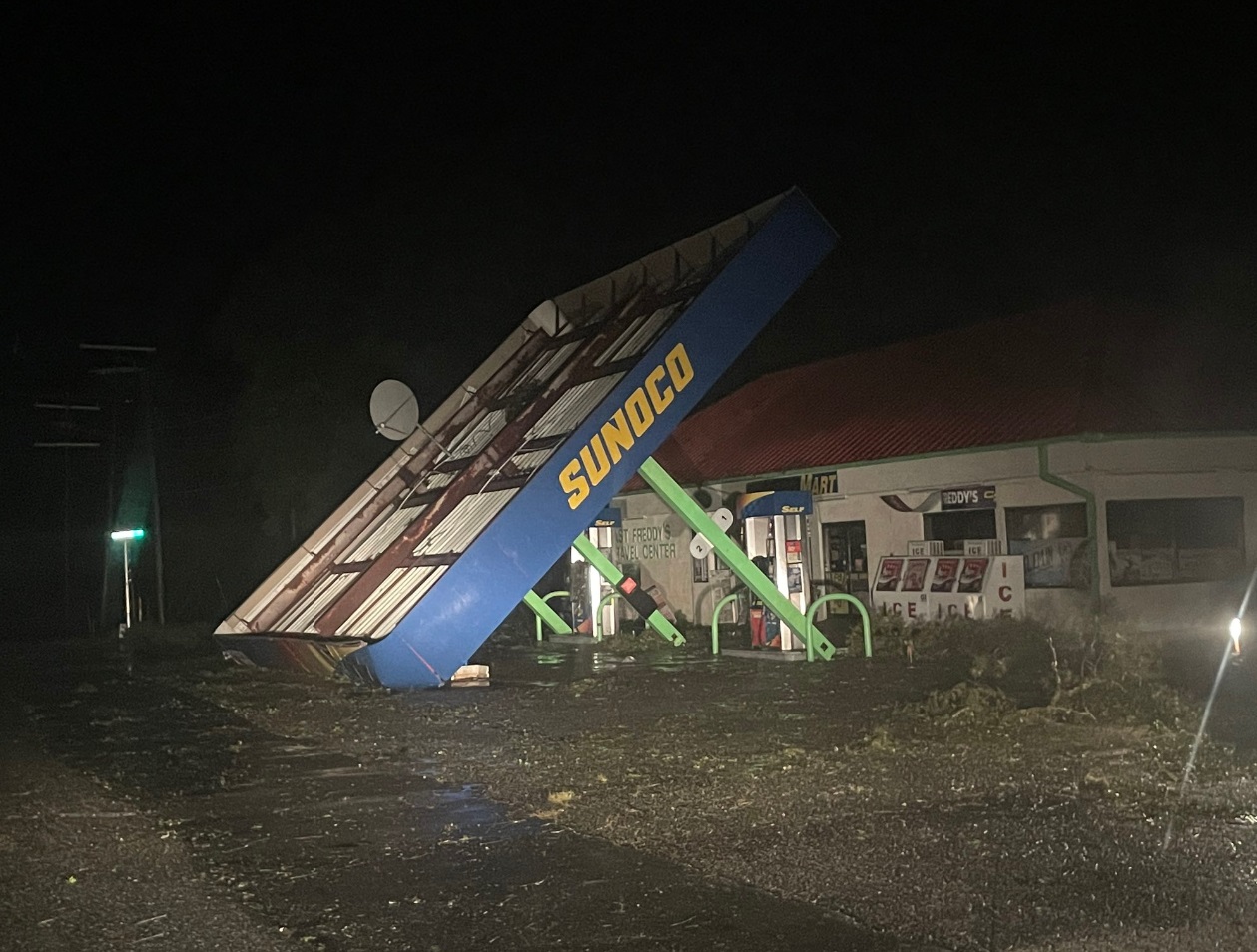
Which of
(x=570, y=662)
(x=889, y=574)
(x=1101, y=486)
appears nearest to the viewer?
(x=1101, y=486)

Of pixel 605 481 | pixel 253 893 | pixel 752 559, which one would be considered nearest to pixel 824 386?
pixel 752 559

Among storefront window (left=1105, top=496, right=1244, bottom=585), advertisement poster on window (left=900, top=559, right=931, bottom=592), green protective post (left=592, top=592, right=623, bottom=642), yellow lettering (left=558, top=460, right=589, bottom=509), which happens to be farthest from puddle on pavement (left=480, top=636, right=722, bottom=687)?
storefront window (left=1105, top=496, right=1244, bottom=585)

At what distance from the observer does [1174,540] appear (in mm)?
19922

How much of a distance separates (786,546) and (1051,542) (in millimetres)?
4111

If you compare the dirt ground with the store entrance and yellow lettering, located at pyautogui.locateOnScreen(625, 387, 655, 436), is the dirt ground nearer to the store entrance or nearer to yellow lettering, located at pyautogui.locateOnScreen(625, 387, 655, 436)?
yellow lettering, located at pyautogui.locateOnScreen(625, 387, 655, 436)

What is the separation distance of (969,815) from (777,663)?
9832mm

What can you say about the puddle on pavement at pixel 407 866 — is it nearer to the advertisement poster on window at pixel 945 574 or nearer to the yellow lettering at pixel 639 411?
the yellow lettering at pixel 639 411

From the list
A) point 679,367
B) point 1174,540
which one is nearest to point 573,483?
point 679,367

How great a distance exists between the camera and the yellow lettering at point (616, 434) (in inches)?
604

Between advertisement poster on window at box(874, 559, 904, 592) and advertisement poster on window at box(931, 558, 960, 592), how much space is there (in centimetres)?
80

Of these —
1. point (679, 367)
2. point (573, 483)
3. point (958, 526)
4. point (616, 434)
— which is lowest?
point (958, 526)

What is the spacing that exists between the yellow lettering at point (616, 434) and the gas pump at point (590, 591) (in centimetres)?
751

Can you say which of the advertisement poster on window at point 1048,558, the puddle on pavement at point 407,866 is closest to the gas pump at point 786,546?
the advertisement poster on window at point 1048,558

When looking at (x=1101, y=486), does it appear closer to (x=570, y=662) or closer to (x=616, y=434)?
(x=616, y=434)
